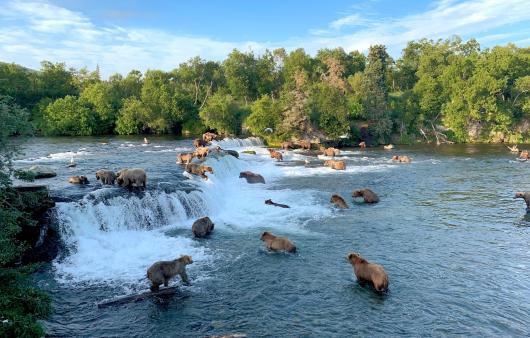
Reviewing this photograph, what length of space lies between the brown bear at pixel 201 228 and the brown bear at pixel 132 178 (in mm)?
5232

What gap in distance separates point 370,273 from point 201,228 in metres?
8.51

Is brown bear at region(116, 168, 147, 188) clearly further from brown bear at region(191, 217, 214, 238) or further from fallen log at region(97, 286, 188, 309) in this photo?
fallen log at region(97, 286, 188, 309)

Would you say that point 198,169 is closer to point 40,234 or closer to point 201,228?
point 201,228

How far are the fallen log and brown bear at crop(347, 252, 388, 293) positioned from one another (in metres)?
6.12

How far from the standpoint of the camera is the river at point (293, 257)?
1240 centimetres

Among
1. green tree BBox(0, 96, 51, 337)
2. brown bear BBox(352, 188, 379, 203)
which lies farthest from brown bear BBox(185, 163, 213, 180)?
green tree BBox(0, 96, 51, 337)

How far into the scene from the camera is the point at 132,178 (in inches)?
917

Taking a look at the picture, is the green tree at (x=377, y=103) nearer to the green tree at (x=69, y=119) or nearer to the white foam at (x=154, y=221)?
the white foam at (x=154, y=221)

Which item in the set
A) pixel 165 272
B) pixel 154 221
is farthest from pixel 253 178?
pixel 165 272

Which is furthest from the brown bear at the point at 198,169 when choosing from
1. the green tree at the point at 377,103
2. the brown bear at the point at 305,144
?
the green tree at the point at 377,103

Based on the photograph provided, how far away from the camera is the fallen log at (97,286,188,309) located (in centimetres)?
1318

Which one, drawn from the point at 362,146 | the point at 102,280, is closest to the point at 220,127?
the point at 362,146

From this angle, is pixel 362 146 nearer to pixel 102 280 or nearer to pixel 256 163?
pixel 256 163

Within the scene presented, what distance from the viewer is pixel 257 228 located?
21391 mm
